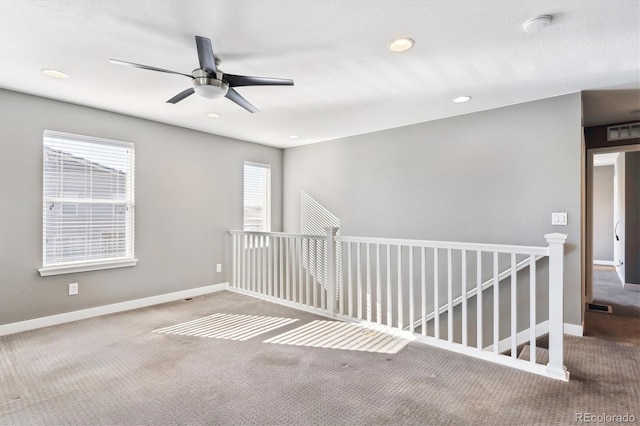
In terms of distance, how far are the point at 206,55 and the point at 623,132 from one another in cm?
505

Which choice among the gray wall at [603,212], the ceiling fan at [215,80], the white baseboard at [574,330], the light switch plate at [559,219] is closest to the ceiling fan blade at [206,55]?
the ceiling fan at [215,80]

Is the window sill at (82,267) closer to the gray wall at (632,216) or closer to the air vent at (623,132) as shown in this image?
the air vent at (623,132)

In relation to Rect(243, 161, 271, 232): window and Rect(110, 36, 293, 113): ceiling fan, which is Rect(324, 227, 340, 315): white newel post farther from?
Rect(243, 161, 271, 232): window

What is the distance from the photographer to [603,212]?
25.2 feet

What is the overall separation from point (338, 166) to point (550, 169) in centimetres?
283

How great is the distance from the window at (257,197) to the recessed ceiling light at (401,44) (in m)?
3.51

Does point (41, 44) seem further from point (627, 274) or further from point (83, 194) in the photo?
point (627, 274)

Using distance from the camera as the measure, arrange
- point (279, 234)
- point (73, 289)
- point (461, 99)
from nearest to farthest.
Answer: point (461, 99)
point (73, 289)
point (279, 234)

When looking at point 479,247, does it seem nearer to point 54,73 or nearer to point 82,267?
point 54,73

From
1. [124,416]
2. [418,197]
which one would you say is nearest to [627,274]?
[418,197]

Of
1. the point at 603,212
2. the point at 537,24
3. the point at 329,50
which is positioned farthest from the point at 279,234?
the point at 603,212

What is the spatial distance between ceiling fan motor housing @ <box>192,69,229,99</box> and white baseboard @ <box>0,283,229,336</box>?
2.93m

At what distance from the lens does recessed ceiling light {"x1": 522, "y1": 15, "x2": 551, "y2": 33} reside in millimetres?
1977

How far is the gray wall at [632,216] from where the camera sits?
5277 mm
